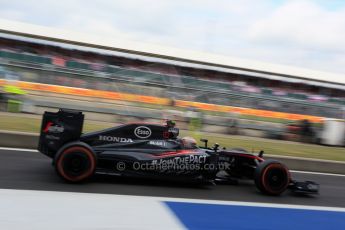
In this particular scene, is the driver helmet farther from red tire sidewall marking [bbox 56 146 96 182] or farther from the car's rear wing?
the car's rear wing

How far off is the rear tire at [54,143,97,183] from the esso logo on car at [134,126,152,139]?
870 millimetres

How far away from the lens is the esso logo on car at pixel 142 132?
272 inches

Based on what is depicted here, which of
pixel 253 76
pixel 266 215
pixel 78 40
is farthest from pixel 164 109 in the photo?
pixel 253 76

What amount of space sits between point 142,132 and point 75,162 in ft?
3.89

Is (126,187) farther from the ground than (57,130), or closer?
closer

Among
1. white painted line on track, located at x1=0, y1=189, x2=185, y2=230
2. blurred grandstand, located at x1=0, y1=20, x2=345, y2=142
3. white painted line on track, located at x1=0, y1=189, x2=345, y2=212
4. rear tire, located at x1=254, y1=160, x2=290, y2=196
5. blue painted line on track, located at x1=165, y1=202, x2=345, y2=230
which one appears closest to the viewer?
white painted line on track, located at x1=0, y1=189, x2=185, y2=230

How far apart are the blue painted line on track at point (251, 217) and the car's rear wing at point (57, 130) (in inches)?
70.8

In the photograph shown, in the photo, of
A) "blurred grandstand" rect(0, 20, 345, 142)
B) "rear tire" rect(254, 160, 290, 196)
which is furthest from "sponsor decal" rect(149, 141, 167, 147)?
"blurred grandstand" rect(0, 20, 345, 142)

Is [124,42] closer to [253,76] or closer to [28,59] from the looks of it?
[253,76]

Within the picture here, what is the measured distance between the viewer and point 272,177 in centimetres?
714

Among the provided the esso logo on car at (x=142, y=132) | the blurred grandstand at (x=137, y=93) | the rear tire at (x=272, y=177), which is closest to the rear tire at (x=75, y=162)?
the esso logo on car at (x=142, y=132)

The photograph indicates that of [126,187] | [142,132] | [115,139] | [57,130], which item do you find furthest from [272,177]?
[57,130]

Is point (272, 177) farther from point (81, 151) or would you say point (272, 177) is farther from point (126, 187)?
point (81, 151)

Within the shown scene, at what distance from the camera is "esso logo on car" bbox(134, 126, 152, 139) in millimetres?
6906
